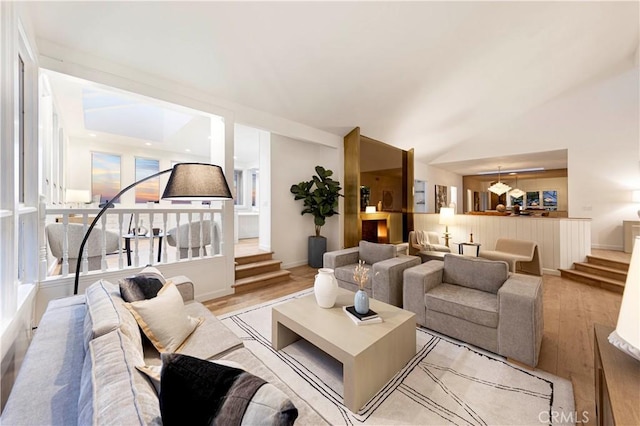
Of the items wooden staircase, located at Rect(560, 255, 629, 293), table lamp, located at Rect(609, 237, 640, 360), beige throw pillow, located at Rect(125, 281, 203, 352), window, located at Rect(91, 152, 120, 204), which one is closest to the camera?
table lamp, located at Rect(609, 237, 640, 360)

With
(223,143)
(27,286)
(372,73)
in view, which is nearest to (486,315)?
(372,73)

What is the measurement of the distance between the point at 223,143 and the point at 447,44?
10.8 ft

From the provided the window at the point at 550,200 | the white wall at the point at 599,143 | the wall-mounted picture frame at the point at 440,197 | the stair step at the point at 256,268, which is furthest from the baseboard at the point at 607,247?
the stair step at the point at 256,268

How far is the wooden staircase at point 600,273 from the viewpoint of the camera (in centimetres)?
386

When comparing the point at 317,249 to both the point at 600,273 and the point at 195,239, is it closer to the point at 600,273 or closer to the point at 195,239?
the point at 195,239

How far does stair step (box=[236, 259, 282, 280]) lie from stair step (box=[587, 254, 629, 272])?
223 inches

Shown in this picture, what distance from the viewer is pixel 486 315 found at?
2109 millimetres

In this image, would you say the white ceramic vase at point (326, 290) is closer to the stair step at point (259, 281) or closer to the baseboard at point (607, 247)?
the stair step at point (259, 281)

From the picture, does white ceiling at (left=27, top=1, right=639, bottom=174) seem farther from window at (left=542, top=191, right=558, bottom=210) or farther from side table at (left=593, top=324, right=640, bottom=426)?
window at (left=542, top=191, right=558, bottom=210)

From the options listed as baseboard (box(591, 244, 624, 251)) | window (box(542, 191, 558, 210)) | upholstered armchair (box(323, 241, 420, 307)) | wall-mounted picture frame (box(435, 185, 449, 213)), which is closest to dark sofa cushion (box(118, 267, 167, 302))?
upholstered armchair (box(323, 241, 420, 307))

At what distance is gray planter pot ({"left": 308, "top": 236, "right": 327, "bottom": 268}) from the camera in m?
4.93

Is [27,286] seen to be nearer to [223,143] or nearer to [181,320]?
[181,320]

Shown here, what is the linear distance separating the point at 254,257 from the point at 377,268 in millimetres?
2325

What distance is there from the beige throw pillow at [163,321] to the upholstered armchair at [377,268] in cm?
201
